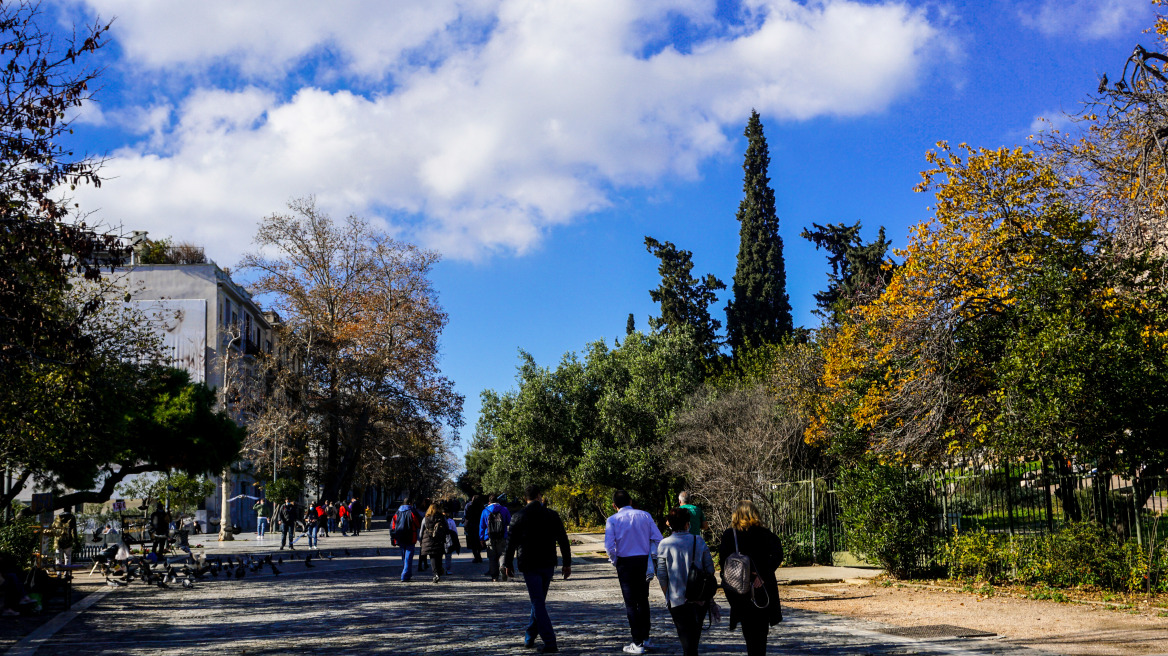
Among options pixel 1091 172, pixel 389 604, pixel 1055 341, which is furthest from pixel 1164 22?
pixel 389 604

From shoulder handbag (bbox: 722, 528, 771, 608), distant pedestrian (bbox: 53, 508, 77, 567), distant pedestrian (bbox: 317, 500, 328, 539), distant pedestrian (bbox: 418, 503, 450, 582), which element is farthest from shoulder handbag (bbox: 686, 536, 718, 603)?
distant pedestrian (bbox: 317, 500, 328, 539)

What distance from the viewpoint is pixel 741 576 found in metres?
7.53

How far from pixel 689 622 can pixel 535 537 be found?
6.81ft

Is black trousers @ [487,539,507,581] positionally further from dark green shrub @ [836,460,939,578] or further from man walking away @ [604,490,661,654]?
man walking away @ [604,490,661,654]

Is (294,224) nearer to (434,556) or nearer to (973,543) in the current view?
(434,556)

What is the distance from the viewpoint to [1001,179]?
17172 millimetres

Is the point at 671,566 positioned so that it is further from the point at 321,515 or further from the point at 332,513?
the point at 332,513

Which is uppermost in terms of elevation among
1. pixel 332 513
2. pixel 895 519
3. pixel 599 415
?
pixel 599 415

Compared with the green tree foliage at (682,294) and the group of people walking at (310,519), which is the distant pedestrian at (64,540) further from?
the green tree foliage at (682,294)

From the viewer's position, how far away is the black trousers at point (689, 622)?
8125 mm

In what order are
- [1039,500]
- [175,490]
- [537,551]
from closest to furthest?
[537,551], [1039,500], [175,490]

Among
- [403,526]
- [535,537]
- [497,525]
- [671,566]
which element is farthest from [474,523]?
[671,566]

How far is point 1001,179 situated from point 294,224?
122 ft

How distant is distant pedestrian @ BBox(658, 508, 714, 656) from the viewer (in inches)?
320
